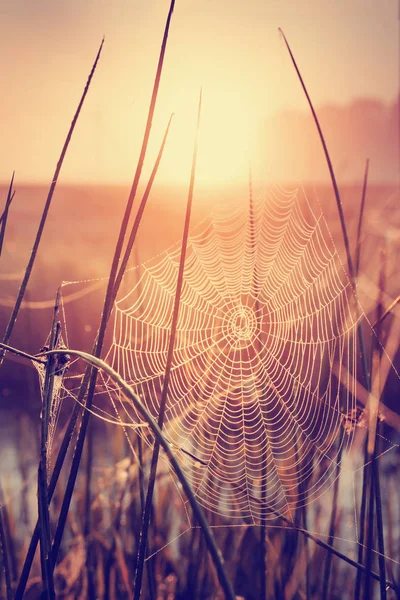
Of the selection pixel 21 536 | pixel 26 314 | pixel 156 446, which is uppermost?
pixel 26 314

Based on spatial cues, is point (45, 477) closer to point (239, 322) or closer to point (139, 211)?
point (139, 211)

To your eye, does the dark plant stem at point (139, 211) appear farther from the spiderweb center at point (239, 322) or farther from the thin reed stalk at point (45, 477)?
the spiderweb center at point (239, 322)

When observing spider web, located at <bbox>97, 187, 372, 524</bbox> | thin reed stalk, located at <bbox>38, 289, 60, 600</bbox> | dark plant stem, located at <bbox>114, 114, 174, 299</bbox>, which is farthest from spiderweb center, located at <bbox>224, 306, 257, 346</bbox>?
thin reed stalk, located at <bbox>38, 289, 60, 600</bbox>

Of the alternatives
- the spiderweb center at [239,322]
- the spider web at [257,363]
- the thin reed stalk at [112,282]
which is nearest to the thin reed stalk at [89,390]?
the thin reed stalk at [112,282]

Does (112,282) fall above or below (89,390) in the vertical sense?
above

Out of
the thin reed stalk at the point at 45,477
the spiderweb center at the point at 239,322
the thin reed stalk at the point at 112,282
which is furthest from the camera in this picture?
the spiderweb center at the point at 239,322

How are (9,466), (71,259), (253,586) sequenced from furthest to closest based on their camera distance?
(71,259)
(9,466)
(253,586)

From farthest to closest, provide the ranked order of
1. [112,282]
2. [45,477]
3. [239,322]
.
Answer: [239,322]
[112,282]
[45,477]

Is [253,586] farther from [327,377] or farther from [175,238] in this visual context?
[175,238]

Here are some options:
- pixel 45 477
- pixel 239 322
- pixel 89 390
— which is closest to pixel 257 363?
pixel 239 322

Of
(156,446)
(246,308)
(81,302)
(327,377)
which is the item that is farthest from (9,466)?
(156,446)

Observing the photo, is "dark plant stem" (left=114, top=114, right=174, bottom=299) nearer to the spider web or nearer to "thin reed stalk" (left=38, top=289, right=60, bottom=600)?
"thin reed stalk" (left=38, top=289, right=60, bottom=600)
